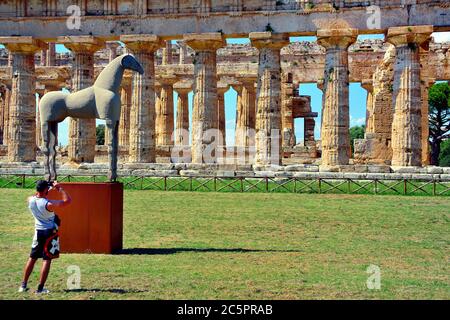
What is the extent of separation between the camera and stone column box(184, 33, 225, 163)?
3388cm

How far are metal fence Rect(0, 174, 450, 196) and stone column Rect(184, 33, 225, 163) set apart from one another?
363 centimetres

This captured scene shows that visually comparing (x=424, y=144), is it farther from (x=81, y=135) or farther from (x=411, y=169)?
(x=81, y=135)

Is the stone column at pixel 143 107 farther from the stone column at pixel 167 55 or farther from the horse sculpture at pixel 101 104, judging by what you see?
the horse sculpture at pixel 101 104

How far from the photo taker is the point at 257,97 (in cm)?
3378

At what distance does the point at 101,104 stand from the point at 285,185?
15.5 metres

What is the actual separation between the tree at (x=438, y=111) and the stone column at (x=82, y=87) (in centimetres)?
4633

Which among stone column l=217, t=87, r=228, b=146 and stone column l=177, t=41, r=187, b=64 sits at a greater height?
stone column l=177, t=41, r=187, b=64

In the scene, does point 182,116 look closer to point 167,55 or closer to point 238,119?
point 238,119

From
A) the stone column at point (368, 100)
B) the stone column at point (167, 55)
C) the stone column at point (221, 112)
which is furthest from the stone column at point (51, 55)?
the stone column at point (368, 100)

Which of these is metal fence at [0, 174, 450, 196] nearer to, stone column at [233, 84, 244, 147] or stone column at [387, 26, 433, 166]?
stone column at [387, 26, 433, 166]

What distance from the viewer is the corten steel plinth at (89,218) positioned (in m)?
12.4

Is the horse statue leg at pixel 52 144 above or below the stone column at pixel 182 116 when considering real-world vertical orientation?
below

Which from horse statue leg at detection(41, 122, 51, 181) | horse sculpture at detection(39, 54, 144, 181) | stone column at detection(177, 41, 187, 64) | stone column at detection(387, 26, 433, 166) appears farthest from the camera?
stone column at detection(177, 41, 187, 64)

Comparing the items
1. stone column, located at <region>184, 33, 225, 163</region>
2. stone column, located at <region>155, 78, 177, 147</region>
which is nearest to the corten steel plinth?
stone column, located at <region>184, 33, 225, 163</region>
